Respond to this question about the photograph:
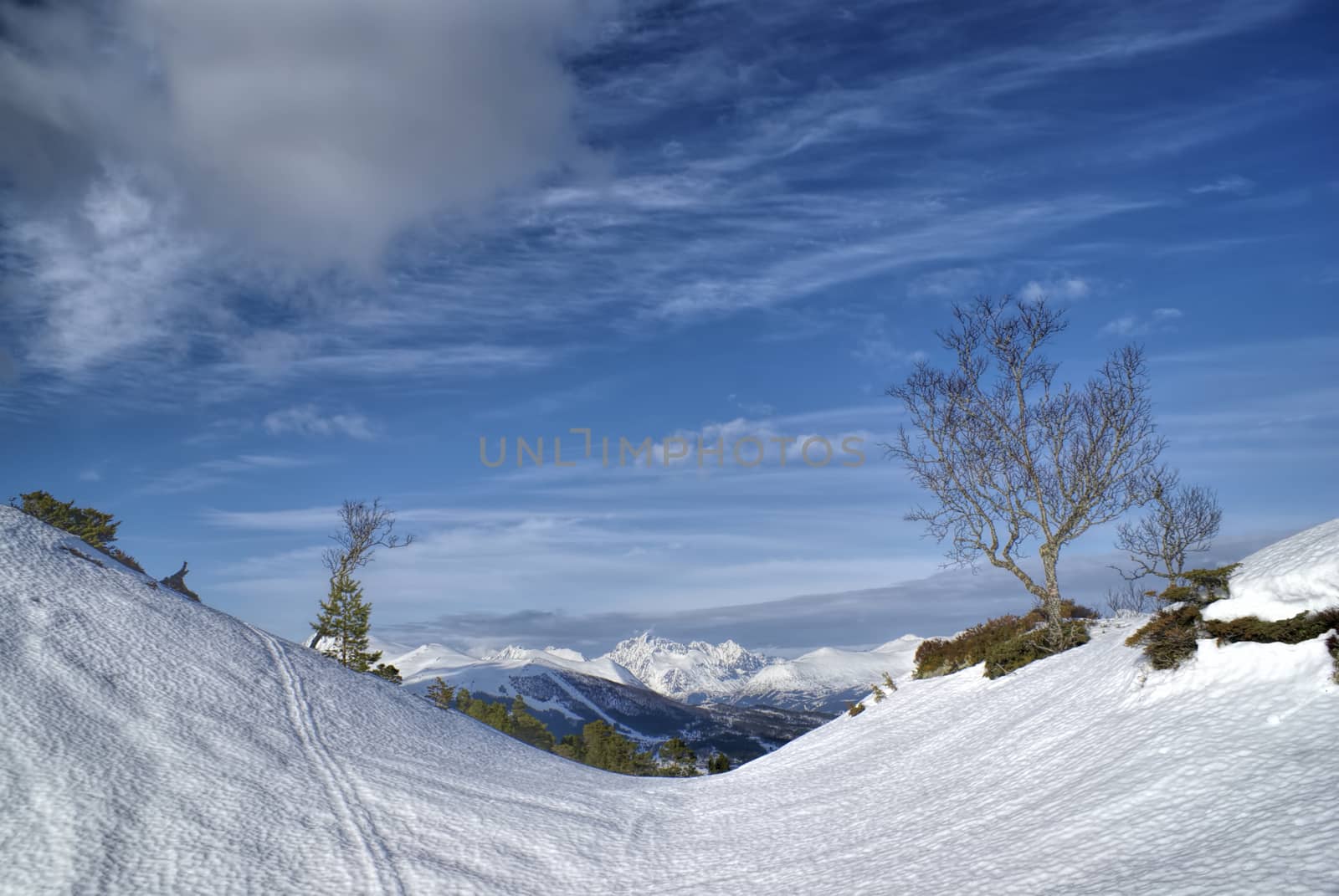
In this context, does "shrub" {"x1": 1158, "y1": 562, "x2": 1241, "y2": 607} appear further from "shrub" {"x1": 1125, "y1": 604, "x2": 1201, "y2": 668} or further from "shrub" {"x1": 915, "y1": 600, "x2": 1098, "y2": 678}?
"shrub" {"x1": 915, "y1": 600, "x2": 1098, "y2": 678}

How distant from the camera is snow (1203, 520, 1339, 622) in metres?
8.61

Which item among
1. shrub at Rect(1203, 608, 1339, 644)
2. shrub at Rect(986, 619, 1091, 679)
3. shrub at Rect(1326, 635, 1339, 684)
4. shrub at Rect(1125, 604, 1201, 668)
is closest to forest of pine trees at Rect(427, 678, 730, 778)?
shrub at Rect(986, 619, 1091, 679)

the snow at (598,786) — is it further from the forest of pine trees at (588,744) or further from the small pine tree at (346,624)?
the forest of pine trees at (588,744)

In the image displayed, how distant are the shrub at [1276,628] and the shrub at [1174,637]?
319 millimetres

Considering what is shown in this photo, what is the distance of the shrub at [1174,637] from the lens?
9711mm

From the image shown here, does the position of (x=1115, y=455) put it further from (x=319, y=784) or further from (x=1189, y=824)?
(x=319, y=784)

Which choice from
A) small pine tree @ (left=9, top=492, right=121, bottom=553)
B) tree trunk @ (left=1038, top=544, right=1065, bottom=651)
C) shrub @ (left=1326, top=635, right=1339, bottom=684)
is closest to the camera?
shrub @ (left=1326, top=635, right=1339, bottom=684)

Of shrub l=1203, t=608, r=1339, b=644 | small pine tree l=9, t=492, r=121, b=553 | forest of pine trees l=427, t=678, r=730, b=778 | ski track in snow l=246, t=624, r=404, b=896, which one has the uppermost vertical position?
small pine tree l=9, t=492, r=121, b=553

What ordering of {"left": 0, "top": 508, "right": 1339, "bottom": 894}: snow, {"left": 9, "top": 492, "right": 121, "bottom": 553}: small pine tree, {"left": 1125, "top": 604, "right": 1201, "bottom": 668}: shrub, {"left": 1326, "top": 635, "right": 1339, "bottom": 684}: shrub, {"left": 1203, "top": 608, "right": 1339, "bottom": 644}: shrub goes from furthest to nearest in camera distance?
1. {"left": 9, "top": 492, "right": 121, "bottom": 553}: small pine tree
2. {"left": 1125, "top": 604, "right": 1201, "bottom": 668}: shrub
3. {"left": 1203, "top": 608, "right": 1339, "bottom": 644}: shrub
4. {"left": 1326, "top": 635, "right": 1339, "bottom": 684}: shrub
5. {"left": 0, "top": 508, "right": 1339, "bottom": 894}: snow

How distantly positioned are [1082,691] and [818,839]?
16.2ft

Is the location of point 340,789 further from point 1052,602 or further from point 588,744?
point 588,744

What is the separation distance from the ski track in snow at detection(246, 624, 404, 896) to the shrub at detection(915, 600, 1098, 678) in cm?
1542

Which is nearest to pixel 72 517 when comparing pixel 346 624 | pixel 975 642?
pixel 346 624

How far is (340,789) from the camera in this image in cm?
1362
